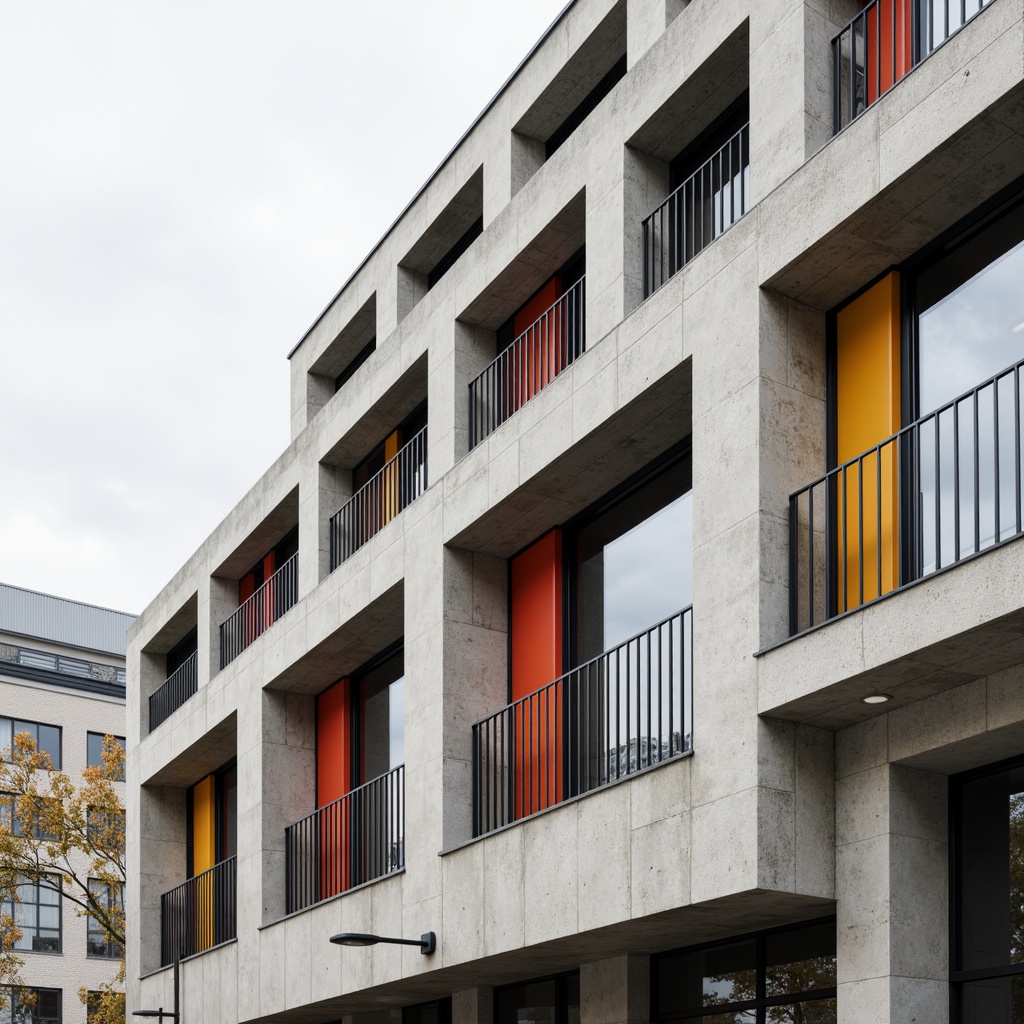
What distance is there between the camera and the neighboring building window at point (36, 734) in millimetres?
51875

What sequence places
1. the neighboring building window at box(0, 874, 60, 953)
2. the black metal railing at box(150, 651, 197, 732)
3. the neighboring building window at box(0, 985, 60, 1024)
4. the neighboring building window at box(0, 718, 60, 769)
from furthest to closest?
the neighboring building window at box(0, 718, 60, 769) → the neighboring building window at box(0, 874, 60, 953) → the neighboring building window at box(0, 985, 60, 1024) → the black metal railing at box(150, 651, 197, 732)

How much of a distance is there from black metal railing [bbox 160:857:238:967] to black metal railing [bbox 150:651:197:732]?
10.3 ft

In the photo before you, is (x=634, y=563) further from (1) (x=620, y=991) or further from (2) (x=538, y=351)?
(1) (x=620, y=991)

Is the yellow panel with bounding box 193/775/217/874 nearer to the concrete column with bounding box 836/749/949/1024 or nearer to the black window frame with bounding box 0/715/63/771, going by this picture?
the concrete column with bounding box 836/749/949/1024

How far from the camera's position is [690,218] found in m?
15.2

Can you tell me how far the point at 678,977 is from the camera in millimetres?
14422

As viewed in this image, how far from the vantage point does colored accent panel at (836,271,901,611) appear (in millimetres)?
11484

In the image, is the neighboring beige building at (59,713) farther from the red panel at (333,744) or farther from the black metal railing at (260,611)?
the red panel at (333,744)

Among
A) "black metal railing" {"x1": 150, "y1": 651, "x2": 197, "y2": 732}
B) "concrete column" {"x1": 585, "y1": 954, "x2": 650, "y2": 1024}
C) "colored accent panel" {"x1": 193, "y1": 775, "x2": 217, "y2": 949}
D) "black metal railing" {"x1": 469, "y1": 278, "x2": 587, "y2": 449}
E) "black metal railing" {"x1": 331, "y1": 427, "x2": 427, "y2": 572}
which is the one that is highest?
"black metal railing" {"x1": 469, "y1": 278, "x2": 587, "y2": 449}

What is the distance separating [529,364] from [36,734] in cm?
3985

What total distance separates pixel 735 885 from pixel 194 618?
1788cm

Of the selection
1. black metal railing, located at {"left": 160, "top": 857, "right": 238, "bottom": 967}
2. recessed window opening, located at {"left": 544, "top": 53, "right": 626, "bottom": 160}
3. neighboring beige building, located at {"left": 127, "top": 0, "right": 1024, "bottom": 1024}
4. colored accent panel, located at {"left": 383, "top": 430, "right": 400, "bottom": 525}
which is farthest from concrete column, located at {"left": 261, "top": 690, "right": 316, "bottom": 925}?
recessed window opening, located at {"left": 544, "top": 53, "right": 626, "bottom": 160}

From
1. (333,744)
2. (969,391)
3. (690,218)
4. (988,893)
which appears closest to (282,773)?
(333,744)

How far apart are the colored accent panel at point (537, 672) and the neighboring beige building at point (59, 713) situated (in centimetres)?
3624
